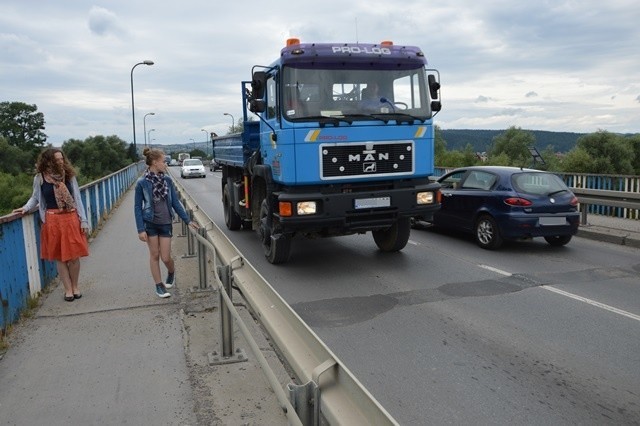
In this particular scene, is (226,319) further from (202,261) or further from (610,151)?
(610,151)

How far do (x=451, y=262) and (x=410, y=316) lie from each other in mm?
2915

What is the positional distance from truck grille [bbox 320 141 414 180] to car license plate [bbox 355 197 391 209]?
1.17 feet

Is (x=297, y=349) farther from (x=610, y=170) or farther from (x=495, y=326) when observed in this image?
(x=610, y=170)

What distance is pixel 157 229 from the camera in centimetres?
605

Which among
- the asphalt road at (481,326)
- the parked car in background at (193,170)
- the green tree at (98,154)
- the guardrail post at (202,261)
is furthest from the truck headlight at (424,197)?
the green tree at (98,154)

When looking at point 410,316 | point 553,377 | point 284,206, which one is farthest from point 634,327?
point 284,206

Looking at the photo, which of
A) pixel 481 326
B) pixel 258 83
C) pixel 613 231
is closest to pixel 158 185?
pixel 258 83

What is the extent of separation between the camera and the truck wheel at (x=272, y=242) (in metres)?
8.23

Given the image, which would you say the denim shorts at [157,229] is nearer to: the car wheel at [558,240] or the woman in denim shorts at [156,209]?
the woman in denim shorts at [156,209]

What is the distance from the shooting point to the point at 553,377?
4.35 m

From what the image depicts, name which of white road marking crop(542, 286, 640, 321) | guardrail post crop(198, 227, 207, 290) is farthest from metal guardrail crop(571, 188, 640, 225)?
guardrail post crop(198, 227, 207, 290)

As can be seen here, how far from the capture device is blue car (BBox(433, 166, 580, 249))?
9.19 metres

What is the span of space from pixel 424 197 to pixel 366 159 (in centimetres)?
116

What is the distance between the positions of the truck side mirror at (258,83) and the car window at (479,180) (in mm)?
4574
